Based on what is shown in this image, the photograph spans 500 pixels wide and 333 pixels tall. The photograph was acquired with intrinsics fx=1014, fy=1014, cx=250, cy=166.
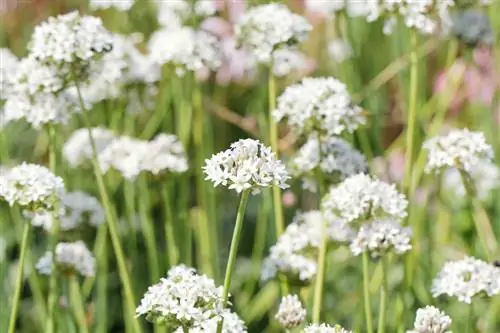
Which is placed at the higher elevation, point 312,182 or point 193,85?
point 193,85

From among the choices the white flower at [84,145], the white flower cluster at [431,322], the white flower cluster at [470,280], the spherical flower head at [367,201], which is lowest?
→ the white flower cluster at [431,322]

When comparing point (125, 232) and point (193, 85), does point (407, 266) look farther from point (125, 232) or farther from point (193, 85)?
point (125, 232)

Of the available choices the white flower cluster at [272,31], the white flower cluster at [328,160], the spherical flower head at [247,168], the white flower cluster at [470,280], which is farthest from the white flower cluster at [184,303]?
the white flower cluster at [272,31]

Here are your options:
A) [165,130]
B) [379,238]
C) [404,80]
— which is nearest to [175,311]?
[379,238]

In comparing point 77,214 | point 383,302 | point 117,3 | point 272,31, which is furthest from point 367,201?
point 117,3

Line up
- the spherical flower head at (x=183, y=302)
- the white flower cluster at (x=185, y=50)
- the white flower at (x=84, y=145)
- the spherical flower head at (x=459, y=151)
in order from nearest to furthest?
the spherical flower head at (x=183, y=302)
the spherical flower head at (x=459, y=151)
the white flower cluster at (x=185, y=50)
the white flower at (x=84, y=145)

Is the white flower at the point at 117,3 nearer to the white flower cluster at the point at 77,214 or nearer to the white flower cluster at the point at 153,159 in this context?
the white flower cluster at the point at 153,159
